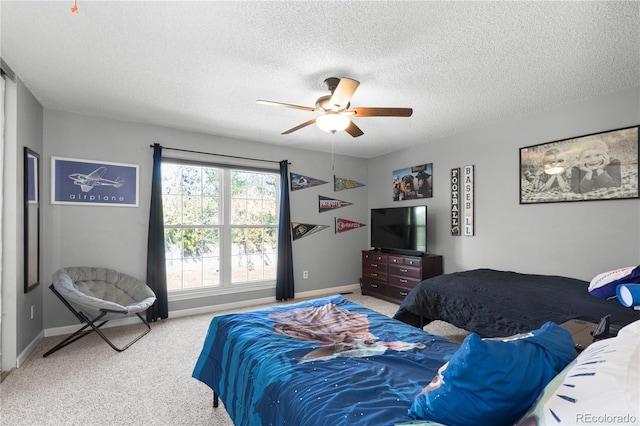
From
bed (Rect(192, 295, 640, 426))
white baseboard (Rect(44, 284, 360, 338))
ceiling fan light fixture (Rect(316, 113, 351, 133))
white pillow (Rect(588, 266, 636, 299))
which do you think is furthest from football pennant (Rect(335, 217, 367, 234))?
white pillow (Rect(588, 266, 636, 299))

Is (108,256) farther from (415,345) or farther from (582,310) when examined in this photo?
(582,310)

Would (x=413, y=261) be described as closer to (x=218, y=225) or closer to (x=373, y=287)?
(x=373, y=287)

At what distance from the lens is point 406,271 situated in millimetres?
4734

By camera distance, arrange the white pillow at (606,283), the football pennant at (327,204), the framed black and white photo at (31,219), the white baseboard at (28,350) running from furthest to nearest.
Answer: the football pennant at (327,204), the framed black and white photo at (31,219), the white baseboard at (28,350), the white pillow at (606,283)

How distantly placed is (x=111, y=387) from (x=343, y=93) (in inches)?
114

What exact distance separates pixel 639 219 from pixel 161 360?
181 inches

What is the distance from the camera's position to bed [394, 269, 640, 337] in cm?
223

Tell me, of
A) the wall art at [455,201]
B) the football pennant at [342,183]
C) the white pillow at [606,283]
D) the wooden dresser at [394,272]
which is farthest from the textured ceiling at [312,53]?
the football pennant at [342,183]

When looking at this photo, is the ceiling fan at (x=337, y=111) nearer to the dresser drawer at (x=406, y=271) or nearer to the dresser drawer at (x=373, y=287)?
the dresser drawer at (x=406, y=271)

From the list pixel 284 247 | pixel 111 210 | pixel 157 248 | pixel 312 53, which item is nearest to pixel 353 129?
pixel 312 53

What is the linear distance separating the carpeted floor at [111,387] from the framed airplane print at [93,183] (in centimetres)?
155

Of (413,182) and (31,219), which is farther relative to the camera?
(413,182)

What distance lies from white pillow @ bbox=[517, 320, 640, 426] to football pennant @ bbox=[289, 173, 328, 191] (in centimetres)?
462

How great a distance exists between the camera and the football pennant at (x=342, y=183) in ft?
18.8
